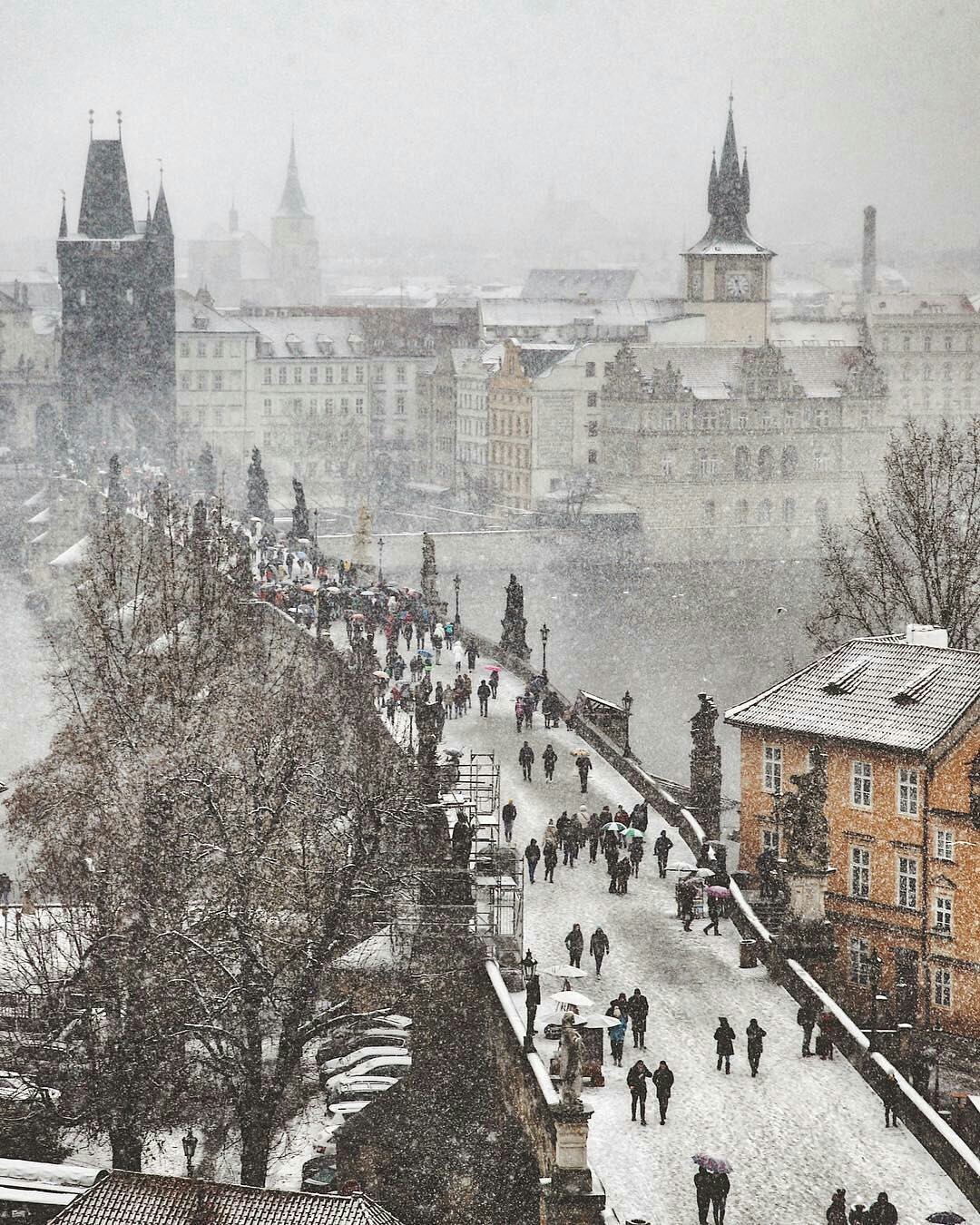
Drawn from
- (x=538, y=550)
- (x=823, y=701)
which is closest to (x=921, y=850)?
(x=823, y=701)

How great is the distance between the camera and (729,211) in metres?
96.9

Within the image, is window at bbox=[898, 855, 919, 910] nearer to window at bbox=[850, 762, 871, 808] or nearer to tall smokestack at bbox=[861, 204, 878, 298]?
window at bbox=[850, 762, 871, 808]

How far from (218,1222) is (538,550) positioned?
5796 cm

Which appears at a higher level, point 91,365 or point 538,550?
point 91,365

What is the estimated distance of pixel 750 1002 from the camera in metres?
21.5

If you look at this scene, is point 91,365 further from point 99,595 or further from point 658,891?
point 658,891

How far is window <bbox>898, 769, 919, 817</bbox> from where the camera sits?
87.1 feet

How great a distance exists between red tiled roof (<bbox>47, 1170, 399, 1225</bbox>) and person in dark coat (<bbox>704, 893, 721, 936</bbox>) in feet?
25.4

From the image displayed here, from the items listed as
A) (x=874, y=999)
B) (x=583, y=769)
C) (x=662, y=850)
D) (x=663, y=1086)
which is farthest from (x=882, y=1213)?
(x=583, y=769)

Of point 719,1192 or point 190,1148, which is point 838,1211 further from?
point 190,1148

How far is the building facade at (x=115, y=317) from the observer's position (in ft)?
280

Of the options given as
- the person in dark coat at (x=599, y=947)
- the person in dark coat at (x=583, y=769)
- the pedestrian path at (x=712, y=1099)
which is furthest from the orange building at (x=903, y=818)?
the person in dark coat at (x=599, y=947)

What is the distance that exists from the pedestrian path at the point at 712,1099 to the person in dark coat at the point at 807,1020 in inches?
4.0

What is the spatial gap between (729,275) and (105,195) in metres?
26.1
